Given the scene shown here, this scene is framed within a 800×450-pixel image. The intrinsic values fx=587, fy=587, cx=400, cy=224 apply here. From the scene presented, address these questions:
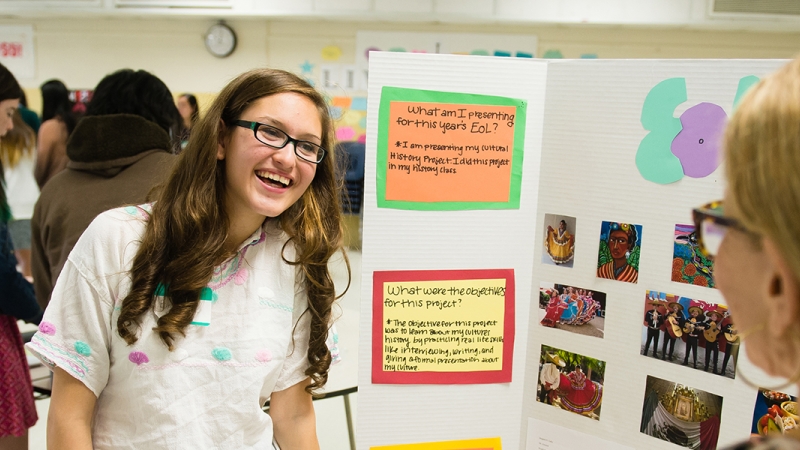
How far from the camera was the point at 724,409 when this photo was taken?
115cm

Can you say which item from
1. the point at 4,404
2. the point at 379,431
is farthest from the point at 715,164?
the point at 4,404

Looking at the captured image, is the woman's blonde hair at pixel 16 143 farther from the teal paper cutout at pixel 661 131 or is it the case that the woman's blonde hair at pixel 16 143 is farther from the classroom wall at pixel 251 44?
the teal paper cutout at pixel 661 131

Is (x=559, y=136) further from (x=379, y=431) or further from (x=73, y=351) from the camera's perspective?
(x=73, y=351)

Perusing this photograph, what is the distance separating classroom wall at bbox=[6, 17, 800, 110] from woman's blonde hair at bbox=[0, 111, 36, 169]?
243 cm

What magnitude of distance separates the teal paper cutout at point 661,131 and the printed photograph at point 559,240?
188 millimetres

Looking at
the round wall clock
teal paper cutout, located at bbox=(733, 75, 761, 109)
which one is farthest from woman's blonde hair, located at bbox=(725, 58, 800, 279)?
the round wall clock

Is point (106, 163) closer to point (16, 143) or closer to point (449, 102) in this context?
point (449, 102)

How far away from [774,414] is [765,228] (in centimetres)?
77

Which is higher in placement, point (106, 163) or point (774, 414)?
point (106, 163)

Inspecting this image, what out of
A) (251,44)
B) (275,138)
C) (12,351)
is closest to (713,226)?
(275,138)

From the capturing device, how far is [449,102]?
1222 mm

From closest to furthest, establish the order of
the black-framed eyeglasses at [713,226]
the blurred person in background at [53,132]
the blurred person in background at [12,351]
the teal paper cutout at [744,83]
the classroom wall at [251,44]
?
the black-framed eyeglasses at [713,226], the teal paper cutout at [744,83], the blurred person in background at [12,351], the blurred person in background at [53,132], the classroom wall at [251,44]

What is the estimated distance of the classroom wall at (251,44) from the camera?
565cm

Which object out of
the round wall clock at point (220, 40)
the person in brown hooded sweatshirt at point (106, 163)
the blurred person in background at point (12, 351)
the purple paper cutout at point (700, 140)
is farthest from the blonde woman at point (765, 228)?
the round wall clock at point (220, 40)
